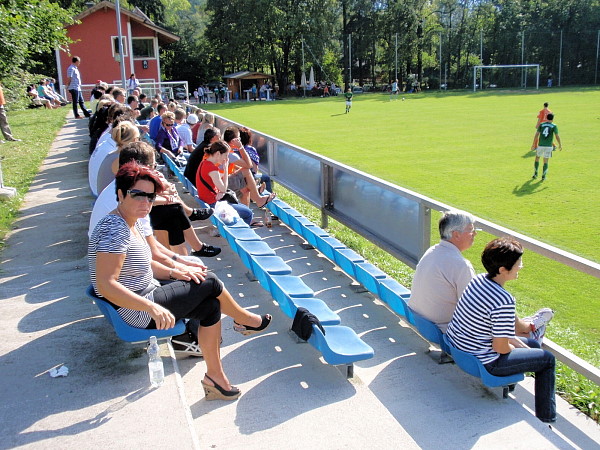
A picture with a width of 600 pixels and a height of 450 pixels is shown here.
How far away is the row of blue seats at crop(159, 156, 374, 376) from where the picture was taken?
4.17 meters

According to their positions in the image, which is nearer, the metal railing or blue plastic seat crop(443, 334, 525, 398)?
blue plastic seat crop(443, 334, 525, 398)

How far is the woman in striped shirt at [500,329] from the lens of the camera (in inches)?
155

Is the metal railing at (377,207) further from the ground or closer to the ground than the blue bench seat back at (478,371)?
further from the ground

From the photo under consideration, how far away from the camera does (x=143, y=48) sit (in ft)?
152

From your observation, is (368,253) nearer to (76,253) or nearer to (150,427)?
(76,253)

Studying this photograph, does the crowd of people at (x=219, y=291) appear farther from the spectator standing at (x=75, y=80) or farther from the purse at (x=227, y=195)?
the spectator standing at (x=75, y=80)

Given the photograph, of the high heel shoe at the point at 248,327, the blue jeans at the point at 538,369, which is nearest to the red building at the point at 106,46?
the high heel shoe at the point at 248,327

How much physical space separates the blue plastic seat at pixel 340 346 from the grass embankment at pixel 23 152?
466cm

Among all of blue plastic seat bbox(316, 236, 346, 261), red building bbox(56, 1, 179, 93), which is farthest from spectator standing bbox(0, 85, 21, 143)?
red building bbox(56, 1, 179, 93)

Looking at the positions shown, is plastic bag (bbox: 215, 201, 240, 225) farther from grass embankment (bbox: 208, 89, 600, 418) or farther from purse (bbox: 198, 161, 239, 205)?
grass embankment (bbox: 208, 89, 600, 418)

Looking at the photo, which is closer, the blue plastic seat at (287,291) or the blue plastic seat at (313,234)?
the blue plastic seat at (287,291)

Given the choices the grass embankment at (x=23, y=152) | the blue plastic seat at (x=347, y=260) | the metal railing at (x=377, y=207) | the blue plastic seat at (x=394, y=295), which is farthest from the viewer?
the grass embankment at (x=23, y=152)

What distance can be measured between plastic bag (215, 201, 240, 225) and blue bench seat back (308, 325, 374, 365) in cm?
285

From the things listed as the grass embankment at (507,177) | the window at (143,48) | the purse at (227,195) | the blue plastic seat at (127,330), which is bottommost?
the grass embankment at (507,177)
